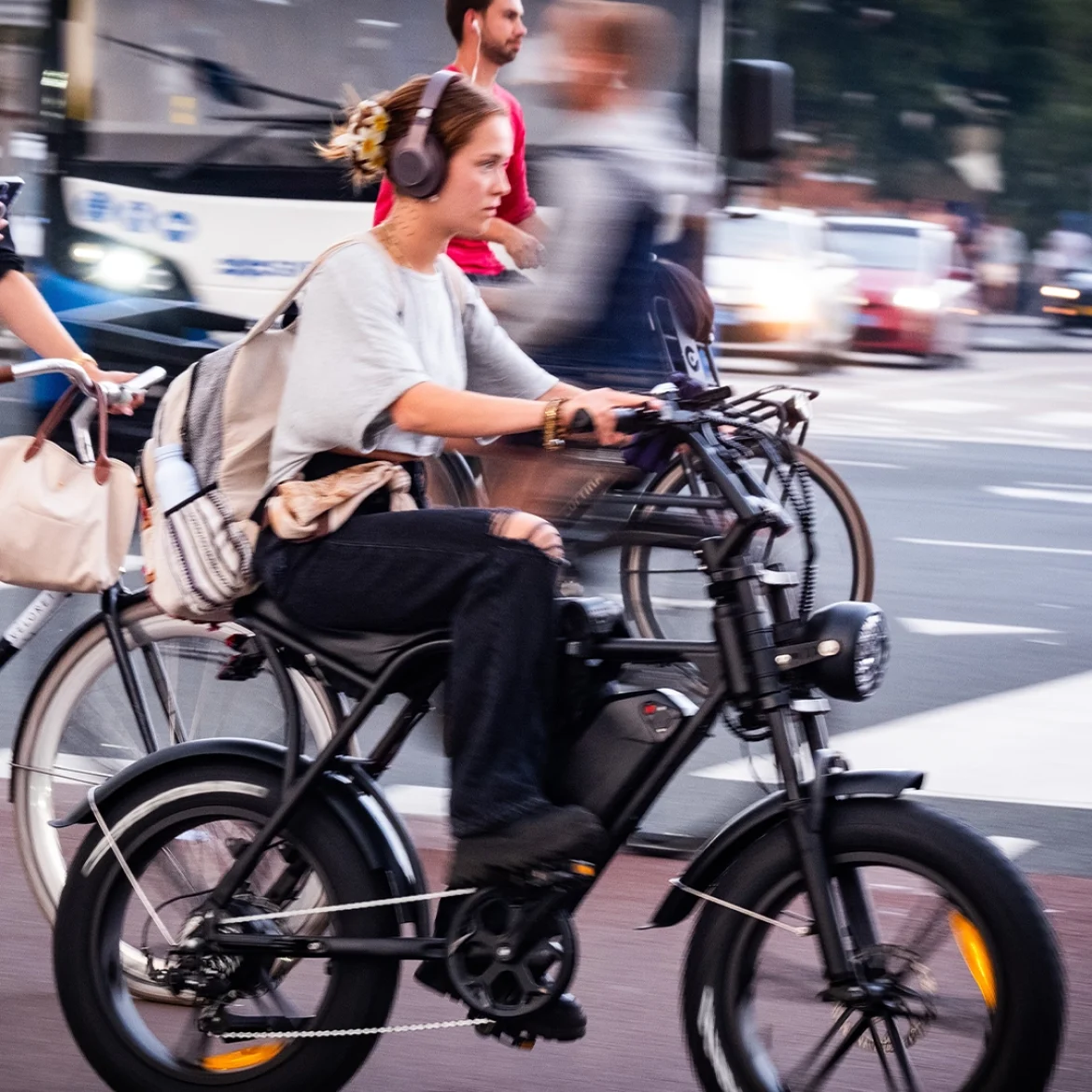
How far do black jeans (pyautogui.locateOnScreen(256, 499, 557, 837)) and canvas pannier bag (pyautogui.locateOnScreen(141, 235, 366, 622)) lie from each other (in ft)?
0.63

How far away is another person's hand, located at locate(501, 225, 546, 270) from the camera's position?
5852 mm

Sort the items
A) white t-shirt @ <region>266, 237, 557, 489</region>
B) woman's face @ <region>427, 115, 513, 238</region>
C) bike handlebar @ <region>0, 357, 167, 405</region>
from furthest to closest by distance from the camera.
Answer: bike handlebar @ <region>0, 357, 167, 405</region> → woman's face @ <region>427, 115, 513, 238</region> → white t-shirt @ <region>266, 237, 557, 489</region>

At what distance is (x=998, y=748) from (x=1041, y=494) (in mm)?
6592

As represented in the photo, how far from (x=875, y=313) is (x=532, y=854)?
847 inches

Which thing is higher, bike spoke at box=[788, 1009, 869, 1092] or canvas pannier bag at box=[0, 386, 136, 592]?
canvas pannier bag at box=[0, 386, 136, 592]

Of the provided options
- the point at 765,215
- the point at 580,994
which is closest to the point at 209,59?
the point at 580,994

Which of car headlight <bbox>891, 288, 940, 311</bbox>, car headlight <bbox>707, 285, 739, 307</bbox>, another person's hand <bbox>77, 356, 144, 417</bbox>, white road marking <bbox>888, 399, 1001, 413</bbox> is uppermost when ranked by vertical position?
another person's hand <bbox>77, 356, 144, 417</bbox>

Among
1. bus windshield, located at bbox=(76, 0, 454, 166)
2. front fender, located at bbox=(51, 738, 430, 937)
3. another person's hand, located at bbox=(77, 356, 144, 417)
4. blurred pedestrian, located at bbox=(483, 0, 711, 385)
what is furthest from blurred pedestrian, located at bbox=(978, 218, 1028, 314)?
front fender, located at bbox=(51, 738, 430, 937)

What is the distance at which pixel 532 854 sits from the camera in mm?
3416

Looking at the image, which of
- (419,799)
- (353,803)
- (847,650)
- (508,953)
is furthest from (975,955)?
(419,799)

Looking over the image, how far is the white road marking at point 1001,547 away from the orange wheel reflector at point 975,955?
757cm

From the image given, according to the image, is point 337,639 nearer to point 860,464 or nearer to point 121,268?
point 121,268

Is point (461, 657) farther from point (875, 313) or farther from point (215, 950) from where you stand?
point (875, 313)

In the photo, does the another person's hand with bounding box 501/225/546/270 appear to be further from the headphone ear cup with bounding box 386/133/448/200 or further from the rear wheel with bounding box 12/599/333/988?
the headphone ear cup with bounding box 386/133/448/200
